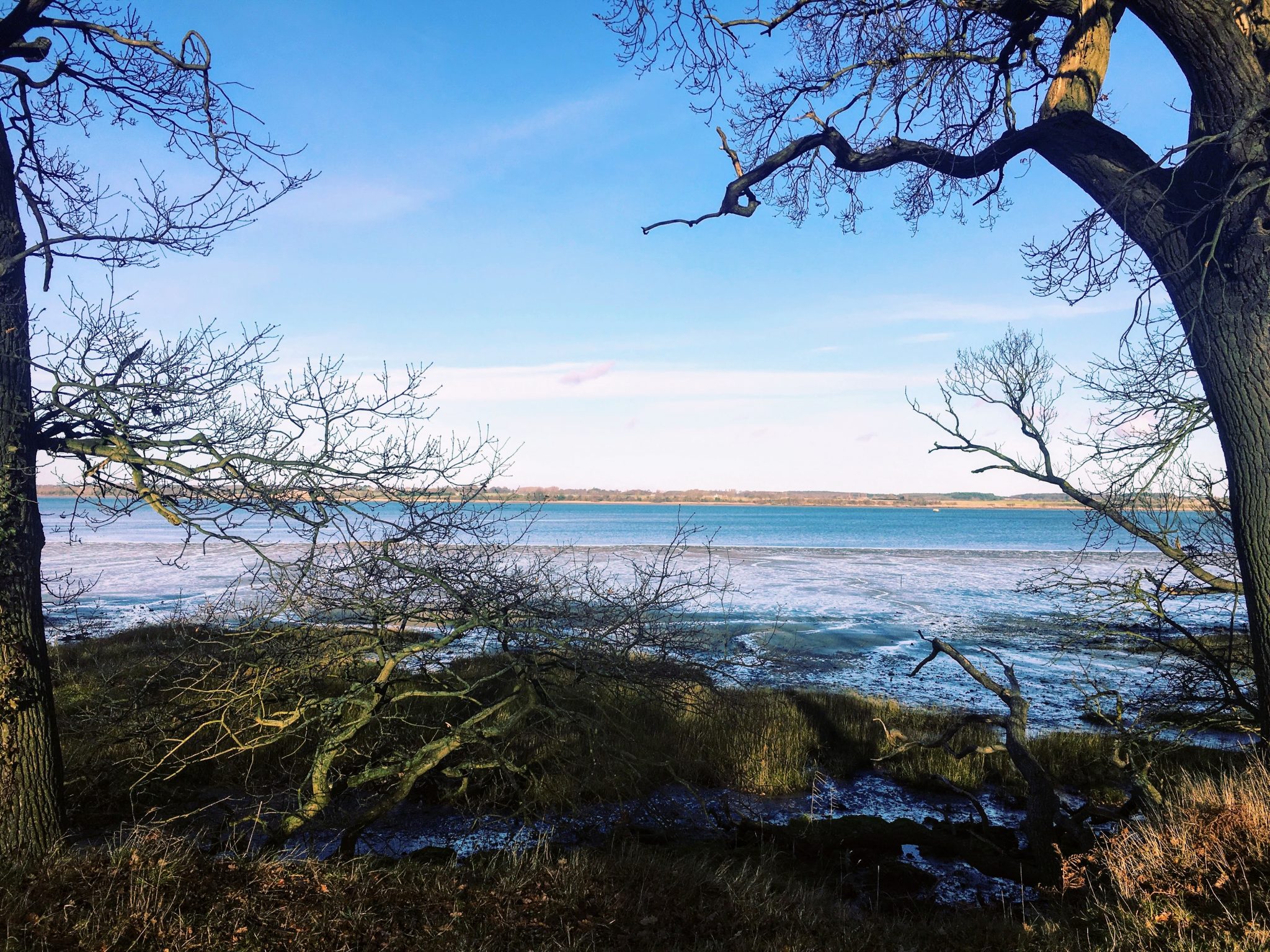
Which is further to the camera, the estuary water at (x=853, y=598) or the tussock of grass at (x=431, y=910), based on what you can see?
the estuary water at (x=853, y=598)

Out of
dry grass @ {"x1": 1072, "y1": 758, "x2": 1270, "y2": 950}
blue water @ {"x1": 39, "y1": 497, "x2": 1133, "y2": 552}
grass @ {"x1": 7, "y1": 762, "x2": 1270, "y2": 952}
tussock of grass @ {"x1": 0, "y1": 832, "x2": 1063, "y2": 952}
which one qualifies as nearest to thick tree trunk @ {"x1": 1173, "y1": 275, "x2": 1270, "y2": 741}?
dry grass @ {"x1": 1072, "y1": 758, "x2": 1270, "y2": 950}

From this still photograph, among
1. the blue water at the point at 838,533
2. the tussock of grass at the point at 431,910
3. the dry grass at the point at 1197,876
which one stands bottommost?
the blue water at the point at 838,533

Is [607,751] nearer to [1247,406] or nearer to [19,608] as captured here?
[19,608]

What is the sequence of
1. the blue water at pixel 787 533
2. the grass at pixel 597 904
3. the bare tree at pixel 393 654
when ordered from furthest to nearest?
the blue water at pixel 787 533 < the bare tree at pixel 393 654 < the grass at pixel 597 904

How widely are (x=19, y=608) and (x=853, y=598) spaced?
82.0 feet

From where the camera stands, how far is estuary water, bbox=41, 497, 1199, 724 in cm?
1577

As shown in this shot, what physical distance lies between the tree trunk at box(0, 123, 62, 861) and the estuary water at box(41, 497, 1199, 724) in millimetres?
1136

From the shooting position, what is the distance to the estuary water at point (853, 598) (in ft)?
51.8

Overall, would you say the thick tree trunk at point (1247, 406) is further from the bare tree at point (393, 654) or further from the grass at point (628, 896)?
the bare tree at point (393, 654)

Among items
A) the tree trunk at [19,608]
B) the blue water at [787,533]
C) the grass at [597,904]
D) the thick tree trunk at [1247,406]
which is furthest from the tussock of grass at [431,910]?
the blue water at [787,533]

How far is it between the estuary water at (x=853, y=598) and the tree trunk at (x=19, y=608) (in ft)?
3.73

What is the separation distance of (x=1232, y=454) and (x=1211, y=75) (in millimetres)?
2466

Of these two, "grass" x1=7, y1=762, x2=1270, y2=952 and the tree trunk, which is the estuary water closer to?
the tree trunk

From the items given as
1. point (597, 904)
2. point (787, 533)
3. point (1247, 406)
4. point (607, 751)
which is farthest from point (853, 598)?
point (787, 533)
